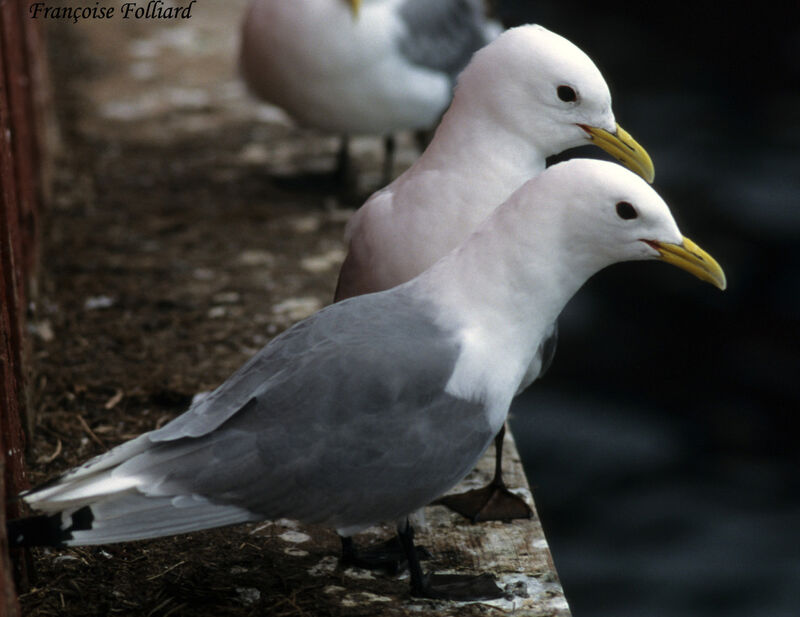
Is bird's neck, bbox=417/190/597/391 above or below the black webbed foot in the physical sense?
above

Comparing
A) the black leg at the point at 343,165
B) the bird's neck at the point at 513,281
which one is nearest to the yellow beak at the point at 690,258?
the bird's neck at the point at 513,281

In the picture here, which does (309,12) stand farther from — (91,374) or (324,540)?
(324,540)

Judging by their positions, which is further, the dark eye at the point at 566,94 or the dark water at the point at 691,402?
the dark water at the point at 691,402

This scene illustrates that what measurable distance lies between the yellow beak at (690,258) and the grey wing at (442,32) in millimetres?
2315

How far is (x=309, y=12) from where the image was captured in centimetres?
462

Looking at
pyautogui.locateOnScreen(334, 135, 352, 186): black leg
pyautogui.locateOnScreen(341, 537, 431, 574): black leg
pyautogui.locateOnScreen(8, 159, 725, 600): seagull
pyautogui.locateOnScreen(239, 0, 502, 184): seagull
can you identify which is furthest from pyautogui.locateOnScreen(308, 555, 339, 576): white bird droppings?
pyautogui.locateOnScreen(334, 135, 352, 186): black leg

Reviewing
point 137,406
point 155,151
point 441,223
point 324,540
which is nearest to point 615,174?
point 441,223

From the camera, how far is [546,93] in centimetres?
299

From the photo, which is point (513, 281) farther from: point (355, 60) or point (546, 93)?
point (355, 60)

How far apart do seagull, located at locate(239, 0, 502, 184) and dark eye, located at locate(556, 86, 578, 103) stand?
177 cm

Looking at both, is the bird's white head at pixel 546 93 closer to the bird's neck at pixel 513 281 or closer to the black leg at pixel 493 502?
the bird's neck at pixel 513 281

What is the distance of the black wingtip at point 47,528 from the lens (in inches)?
93.5

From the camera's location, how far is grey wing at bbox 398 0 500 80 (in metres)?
4.78

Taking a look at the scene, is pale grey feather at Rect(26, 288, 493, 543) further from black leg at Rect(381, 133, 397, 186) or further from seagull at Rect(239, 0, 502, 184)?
black leg at Rect(381, 133, 397, 186)
